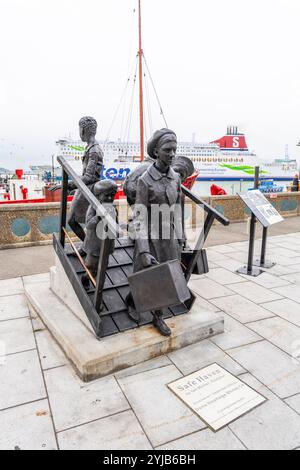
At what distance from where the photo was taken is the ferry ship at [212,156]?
39.6 metres

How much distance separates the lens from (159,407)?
7.82ft

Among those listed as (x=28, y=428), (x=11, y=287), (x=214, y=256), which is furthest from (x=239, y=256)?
(x=28, y=428)

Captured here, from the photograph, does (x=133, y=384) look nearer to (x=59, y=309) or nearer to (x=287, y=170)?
(x=59, y=309)

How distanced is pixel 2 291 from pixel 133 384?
296 cm

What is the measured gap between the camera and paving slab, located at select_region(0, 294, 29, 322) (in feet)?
12.9

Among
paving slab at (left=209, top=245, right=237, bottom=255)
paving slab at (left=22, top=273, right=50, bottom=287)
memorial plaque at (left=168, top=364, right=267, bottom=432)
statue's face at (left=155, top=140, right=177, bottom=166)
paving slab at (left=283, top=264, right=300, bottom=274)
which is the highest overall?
statue's face at (left=155, top=140, right=177, bottom=166)

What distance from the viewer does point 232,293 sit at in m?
4.64

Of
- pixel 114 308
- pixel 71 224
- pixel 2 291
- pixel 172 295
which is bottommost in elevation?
pixel 2 291

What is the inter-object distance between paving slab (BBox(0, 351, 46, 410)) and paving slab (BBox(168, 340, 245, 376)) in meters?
1.21

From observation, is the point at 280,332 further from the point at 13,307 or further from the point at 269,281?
the point at 13,307

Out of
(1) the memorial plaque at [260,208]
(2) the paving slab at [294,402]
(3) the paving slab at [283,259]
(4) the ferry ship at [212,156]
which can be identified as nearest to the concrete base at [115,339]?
(2) the paving slab at [294,402]

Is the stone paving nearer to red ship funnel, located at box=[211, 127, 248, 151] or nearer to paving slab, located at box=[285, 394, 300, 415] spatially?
paving slab, located at box=[285, 394, 300, 415]

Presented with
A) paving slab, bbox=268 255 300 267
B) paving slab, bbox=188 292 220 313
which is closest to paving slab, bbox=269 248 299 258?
paving slab, bbox=268 255 300 267
